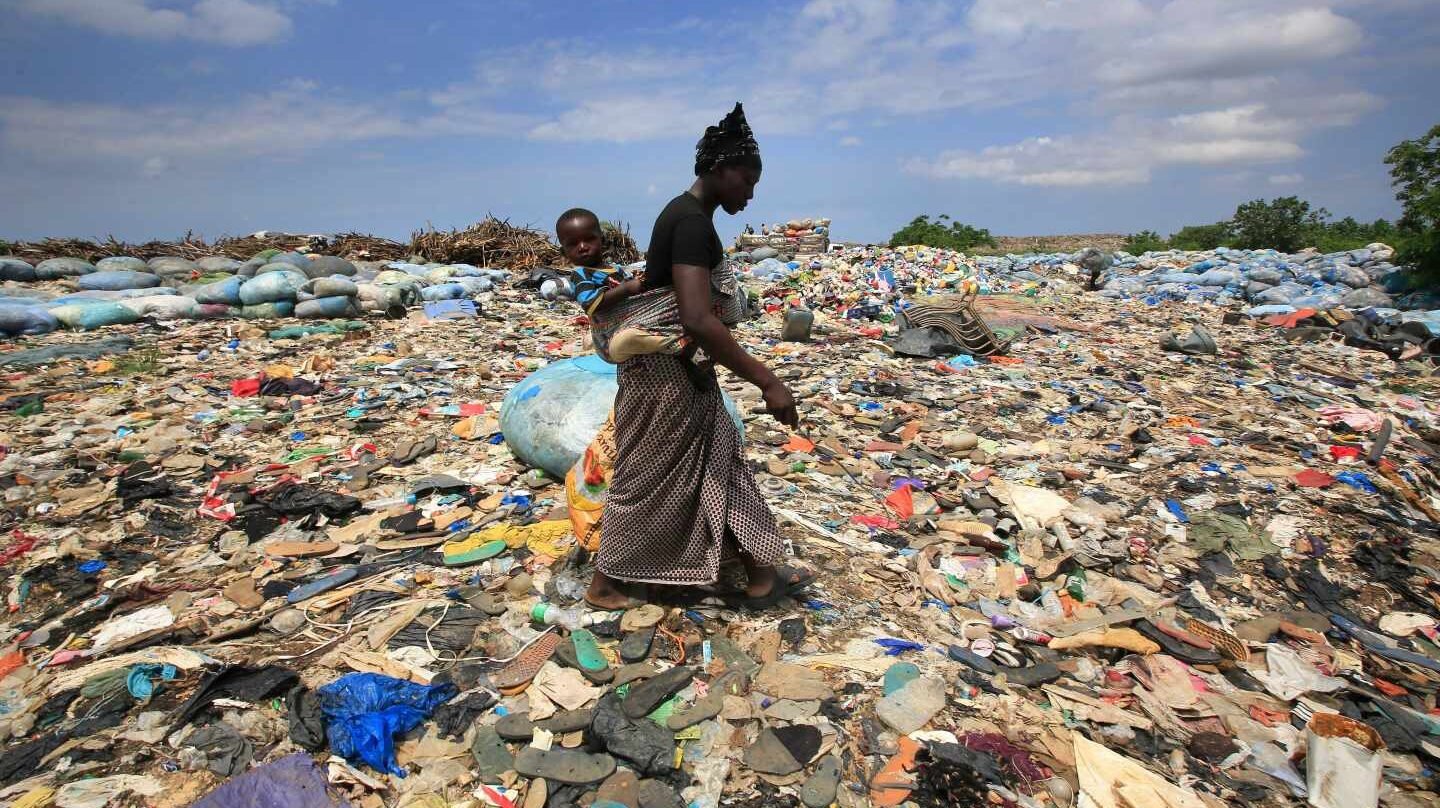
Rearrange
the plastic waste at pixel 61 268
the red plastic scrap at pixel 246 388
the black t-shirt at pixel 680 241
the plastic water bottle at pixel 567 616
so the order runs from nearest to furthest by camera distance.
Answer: the black t-shirt at pixel 680 241, the plastic water bottle at pixel 567 616, the red plastic scrap at pixel 246 388, the plastic waste at pixel 61 268

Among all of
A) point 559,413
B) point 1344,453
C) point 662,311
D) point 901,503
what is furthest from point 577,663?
point 1344,453

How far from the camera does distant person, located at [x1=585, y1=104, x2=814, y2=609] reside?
1824 millimetres

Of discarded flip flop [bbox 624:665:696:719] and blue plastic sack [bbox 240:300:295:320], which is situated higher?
blue plastic sack [bbox 240:300:295:320]

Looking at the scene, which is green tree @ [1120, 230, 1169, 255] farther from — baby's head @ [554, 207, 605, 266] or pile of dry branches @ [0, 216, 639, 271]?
baby's head @ [554, 207, 605, 266]

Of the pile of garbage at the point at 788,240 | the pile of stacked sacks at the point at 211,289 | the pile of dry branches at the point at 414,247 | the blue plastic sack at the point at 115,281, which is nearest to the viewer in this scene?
the pile of stacked sacks at the point at 211,289

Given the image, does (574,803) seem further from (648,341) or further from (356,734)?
(648,341)

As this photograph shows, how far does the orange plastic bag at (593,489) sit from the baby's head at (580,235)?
2.10ft

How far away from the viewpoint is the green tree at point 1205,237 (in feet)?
59.3

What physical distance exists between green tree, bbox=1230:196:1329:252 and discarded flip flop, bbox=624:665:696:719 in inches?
783

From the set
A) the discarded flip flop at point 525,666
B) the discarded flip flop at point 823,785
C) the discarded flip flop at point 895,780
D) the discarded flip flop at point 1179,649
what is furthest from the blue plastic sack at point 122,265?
the discarded flip flop at point 1179,649

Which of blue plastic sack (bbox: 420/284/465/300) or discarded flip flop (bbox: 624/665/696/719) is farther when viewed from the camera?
blue plastic sack (bbox: 420/284/465/300)

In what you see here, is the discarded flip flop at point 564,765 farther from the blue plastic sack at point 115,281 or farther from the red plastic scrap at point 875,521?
the blue plastic sack at point 115,281

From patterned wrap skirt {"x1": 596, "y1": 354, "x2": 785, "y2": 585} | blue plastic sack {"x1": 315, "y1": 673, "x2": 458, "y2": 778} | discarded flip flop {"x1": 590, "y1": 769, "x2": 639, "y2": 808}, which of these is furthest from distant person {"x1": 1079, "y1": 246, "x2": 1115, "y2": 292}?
blue plastic sack {"x1": 315, "y1": 673, "x2": 458, "y2": 778}

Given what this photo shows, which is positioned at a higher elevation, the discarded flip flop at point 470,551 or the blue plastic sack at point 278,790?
the discarded flip flop at point 470,551
